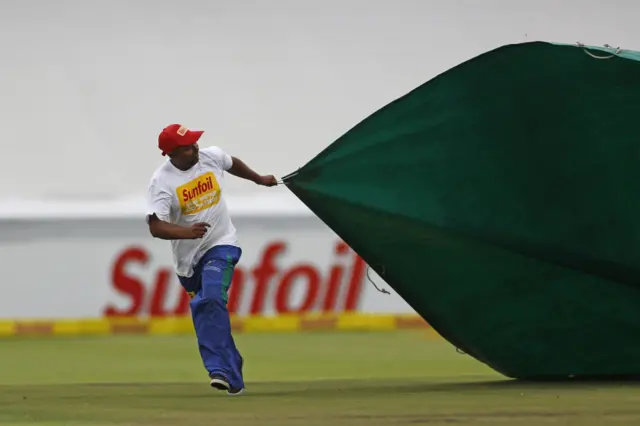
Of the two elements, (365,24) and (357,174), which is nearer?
(357,174)

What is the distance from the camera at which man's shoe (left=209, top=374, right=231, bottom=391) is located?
7266mm

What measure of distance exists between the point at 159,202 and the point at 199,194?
23cm

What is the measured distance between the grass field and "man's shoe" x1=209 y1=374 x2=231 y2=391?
2.7 inches

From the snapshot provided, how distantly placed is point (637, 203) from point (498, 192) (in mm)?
660

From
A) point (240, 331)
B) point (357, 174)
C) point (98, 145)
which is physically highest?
point (357, 174)

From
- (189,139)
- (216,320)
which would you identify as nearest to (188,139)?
(189,139)

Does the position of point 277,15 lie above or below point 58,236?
above

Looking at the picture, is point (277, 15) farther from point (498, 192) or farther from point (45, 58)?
point (498, 192)

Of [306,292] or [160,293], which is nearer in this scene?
[160,293]

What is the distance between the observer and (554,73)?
7371mm

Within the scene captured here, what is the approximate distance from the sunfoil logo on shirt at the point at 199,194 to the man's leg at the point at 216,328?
0.88 feet

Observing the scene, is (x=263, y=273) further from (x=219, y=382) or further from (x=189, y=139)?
(x=219, y=382)

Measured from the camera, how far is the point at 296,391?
7332mm

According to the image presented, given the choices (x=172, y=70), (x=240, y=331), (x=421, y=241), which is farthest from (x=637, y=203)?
(x=172, y=70)
